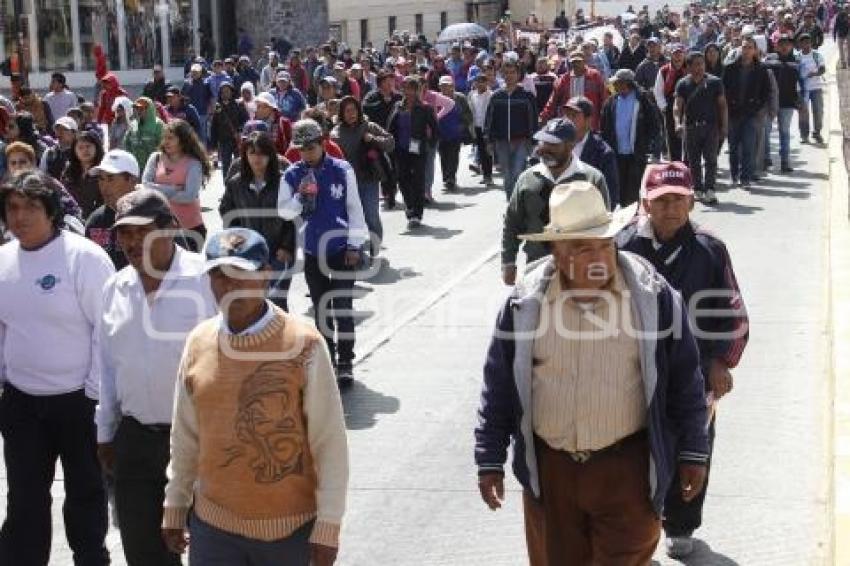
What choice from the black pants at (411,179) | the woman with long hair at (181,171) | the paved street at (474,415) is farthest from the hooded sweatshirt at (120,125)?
the woman with long hair at (181,171)

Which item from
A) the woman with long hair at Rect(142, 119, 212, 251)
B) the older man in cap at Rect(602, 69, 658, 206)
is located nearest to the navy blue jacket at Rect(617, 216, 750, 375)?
the woman with long hair at Rect(142, 119, 212, 251)

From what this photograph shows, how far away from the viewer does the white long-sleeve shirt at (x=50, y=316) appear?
5938 mm

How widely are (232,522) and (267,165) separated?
5.49 metres

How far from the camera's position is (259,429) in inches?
182

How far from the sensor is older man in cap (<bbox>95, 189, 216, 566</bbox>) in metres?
5.40

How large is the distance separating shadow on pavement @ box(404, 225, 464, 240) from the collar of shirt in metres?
11.4

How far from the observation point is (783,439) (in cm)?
848

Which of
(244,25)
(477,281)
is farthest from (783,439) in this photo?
(244,25)

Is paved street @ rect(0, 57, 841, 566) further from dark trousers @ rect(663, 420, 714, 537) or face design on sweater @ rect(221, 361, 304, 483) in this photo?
face design on sweater @ rect(221, 361, 304, 483)

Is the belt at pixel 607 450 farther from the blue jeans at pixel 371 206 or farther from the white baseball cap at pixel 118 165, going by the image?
the blue jeans at pixel 371 206

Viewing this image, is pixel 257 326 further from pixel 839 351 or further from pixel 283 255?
pixel 839 351

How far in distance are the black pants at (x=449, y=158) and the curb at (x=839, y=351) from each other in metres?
4.75

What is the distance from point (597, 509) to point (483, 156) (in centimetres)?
1591

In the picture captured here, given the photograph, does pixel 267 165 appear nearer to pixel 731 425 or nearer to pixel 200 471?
pixel 731 425
